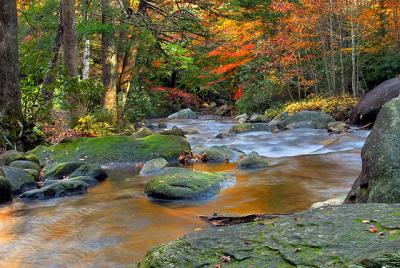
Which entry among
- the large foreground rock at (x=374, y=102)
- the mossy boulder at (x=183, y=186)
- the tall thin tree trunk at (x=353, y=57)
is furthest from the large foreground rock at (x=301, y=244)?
the tall thin tree trunk at (x=353, y=57)

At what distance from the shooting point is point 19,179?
7.10 meters

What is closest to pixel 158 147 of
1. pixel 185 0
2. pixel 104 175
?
pixel 104 175

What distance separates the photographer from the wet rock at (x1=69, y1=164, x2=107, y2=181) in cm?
774

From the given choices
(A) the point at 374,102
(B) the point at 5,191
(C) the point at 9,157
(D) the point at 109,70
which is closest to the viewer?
(B) the point at 5,191

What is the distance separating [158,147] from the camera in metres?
9.63

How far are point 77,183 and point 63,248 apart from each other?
247 cm

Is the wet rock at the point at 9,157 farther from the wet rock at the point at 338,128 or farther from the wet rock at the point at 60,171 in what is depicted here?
the wet rock at the point at 338,128

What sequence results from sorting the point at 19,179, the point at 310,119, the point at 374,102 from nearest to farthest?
the point at 19,179
the point at 374,102
the point at 310,119

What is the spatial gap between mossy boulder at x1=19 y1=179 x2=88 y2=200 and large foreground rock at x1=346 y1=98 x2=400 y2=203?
12.9ft

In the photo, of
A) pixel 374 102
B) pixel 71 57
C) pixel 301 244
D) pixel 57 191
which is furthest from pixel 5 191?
pixel 374 102

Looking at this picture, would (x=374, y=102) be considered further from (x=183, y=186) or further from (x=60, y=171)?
(x=60, y=171)

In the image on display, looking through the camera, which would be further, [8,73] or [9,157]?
[8,73]

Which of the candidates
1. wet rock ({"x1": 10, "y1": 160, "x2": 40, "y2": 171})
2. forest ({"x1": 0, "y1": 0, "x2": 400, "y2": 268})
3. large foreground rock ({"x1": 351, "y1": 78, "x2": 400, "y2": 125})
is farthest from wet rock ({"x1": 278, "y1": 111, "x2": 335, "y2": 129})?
wet rock ({"x1": 10, "y1": 160, "x2": 40, "y2": 171})

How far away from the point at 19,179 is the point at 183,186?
264 centimetres
